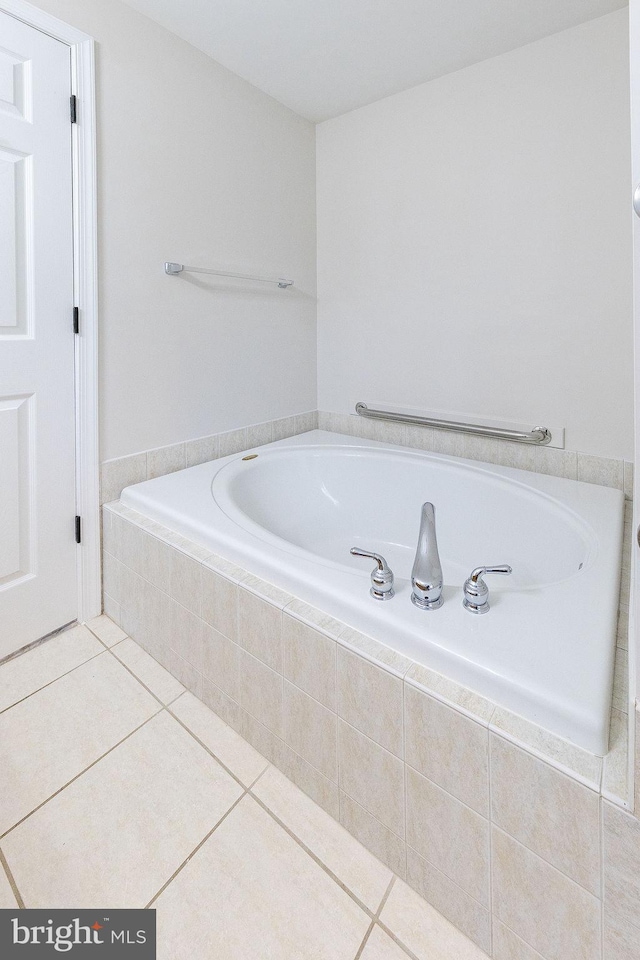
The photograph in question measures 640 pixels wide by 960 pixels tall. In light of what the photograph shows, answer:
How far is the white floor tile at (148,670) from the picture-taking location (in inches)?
58.9

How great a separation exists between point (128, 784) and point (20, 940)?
0.33 metres

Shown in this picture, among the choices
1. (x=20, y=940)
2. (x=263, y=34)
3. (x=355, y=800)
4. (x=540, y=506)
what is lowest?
(x=20, y=940)

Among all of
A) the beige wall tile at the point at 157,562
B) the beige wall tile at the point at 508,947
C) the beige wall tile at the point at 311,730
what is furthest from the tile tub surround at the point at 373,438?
the beige wall tile at the point at 508,947

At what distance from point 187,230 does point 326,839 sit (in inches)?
79.9

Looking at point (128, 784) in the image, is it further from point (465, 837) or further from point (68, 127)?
point (68, 127)

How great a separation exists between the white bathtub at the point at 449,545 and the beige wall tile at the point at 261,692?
0.71 feet

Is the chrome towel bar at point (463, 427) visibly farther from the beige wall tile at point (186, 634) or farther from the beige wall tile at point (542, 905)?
the beige wall tile at point (542, 905)

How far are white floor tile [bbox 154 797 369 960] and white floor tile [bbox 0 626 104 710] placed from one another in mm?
786

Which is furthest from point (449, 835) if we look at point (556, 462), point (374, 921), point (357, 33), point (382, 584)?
point (357, 33)

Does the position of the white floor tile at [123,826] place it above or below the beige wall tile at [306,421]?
below

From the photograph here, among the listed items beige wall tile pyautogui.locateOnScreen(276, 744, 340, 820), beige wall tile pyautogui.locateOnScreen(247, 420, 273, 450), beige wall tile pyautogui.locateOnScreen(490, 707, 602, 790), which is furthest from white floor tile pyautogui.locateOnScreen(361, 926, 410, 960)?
beige wall tile pyautogui.locateOnScreen(247, 420, 273, 450)

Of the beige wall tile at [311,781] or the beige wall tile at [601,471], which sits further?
the beige wall tile at [601,471]


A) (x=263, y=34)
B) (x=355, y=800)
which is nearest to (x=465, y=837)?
(x=355, y=800)

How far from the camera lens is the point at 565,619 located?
1.00 m
